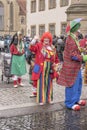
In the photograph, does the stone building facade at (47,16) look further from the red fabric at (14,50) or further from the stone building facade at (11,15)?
the stone building facade at (11,15)

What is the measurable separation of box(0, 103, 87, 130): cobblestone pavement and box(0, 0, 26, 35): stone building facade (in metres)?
66.6

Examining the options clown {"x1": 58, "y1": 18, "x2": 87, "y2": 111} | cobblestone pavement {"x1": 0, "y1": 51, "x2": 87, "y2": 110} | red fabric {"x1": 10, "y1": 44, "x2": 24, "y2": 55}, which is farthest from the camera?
red fabric {"x1": 10, "y1": 44, "x2": 24, "y2": 55}

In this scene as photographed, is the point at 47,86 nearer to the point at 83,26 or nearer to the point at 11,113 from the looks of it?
the point at 11,113

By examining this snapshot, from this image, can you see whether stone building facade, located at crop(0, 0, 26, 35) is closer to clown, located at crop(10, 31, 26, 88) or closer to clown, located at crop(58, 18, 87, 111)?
clown, located at crop(10, 31, 26, 88)

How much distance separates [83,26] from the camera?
22641 millimetres

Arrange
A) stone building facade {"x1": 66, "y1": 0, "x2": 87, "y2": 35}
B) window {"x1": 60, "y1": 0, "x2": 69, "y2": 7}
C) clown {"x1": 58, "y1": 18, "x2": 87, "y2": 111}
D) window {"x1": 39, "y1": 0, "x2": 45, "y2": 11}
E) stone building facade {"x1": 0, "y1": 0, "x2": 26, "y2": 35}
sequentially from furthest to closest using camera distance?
stone building facade {"x1": 0, "y1": 0, "x2": 26, "y2": 35}
window {"x1": 39, "y1": 0, "x2": 45, "y2": 11}
window {"x1": 60, "y1": 0, "x2": 69, "y2": 7}
stone building facade {"x1": 66, "y1": 0, "x2": 87, "y2": 35}
clown {"x1": 58, "y1": 18, "x2": 87, "y2": 111}

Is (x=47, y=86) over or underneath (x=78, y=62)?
underneath

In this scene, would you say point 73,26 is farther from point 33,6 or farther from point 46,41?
point 33,6

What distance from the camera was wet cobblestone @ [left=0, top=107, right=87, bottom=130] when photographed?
274 inches

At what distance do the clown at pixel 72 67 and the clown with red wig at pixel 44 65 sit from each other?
0.40 m

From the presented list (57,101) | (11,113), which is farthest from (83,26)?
(11,113)

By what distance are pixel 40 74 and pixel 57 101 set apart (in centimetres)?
90

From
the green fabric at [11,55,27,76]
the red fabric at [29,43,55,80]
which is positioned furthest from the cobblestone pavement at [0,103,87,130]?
the green fabric at [11,55,27,76]

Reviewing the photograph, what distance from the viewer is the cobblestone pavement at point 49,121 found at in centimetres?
695
